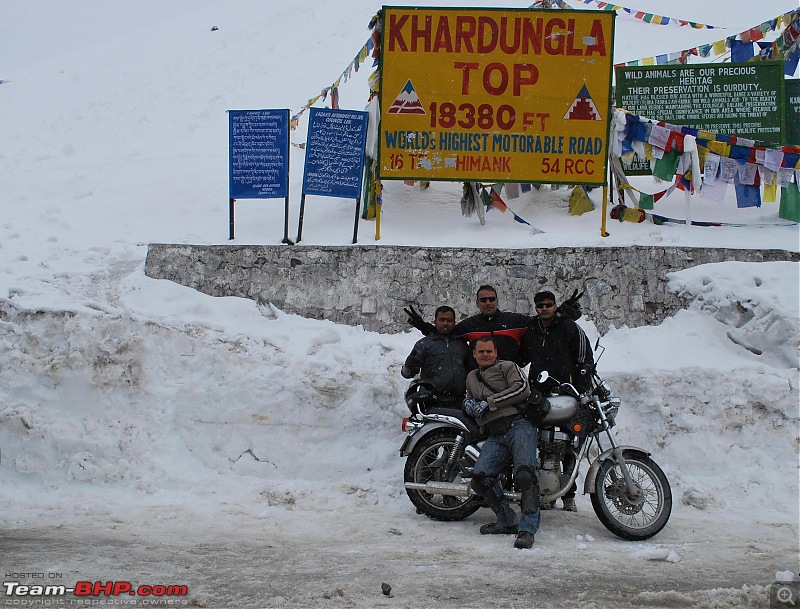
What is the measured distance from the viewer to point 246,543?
6.05 m

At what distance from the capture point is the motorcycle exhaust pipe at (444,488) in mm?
6637

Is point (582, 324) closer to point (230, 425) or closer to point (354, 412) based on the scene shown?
point (354, 412)

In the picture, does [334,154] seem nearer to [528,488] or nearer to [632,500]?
[528,488]

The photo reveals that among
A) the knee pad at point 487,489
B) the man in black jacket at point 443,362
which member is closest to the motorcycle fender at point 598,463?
the knee pad at point 487,489

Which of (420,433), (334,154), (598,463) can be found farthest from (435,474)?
(334,154)

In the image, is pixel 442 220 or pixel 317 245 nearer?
pixel 317 245

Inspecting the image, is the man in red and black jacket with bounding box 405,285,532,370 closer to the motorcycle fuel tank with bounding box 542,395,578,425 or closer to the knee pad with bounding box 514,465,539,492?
the motorcycle fuel tank with bounding box 542,395,578,425

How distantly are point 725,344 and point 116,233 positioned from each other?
7531 mm

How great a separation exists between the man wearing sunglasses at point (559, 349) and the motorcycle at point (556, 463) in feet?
0.63

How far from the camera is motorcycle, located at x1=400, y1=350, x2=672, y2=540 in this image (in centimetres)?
632

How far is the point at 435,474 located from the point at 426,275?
3236mm

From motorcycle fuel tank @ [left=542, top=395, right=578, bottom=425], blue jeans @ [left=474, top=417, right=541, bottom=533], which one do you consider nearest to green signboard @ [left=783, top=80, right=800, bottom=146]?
motorcycle fuel tank @ [left=542, top=395, right=578, bottom=425]

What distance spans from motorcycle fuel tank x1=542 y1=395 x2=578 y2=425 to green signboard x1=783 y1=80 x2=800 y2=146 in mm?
8751

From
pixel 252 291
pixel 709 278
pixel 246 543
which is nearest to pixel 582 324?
pixel 709 278
